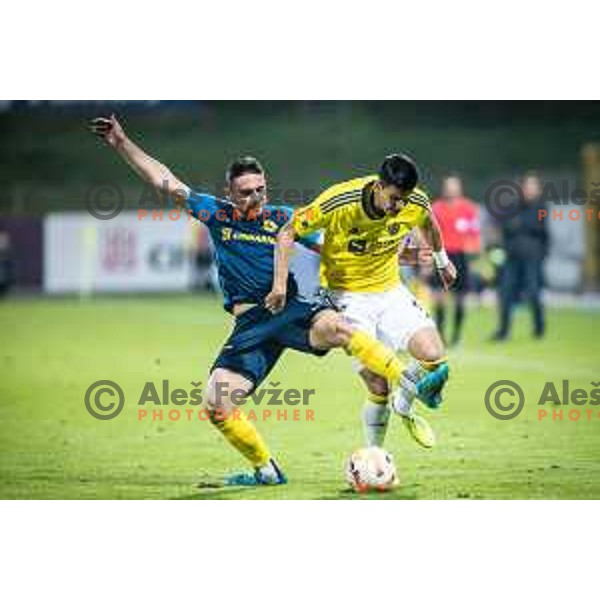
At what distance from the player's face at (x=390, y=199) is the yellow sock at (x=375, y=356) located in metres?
0.53

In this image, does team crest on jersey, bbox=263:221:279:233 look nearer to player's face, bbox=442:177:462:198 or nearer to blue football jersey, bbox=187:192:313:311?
blue football jersey, bbox=187:192:313:311

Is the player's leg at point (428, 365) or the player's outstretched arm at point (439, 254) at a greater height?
the player's outstretched arm at point (439, 254)

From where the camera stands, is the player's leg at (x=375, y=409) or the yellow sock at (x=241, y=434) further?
the player's leg at (x=375, y=409)

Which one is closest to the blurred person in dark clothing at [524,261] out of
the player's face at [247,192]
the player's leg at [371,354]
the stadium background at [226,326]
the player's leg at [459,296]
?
the stadium background at [226,326]

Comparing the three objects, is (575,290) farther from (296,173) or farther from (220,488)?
(220,488)

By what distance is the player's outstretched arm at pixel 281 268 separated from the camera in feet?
19.9

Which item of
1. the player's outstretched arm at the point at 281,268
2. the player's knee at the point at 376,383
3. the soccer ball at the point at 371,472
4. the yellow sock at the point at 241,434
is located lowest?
the soccer ball at the point at 371,472

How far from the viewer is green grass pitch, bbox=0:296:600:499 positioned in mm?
6594

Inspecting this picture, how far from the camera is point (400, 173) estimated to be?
20.4ft

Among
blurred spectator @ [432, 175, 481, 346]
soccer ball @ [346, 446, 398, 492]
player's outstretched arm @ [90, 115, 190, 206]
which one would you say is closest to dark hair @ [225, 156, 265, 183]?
player's outstretched arm @ [90, 115, 190, 206]

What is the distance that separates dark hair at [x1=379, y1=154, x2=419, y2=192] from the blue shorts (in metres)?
0.60

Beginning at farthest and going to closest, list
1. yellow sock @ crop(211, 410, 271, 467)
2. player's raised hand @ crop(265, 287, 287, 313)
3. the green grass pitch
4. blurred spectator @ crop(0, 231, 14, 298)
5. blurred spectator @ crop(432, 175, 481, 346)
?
blurred spectator @ crop(0, 231, 14, 298) < blurred spectator @ crop(432, 175, 481, 346) < the green grass pitch < yellow sock @ crop(211, 410, 271, 467) < player's raised hand @ crop(265, 287, 287, 313)

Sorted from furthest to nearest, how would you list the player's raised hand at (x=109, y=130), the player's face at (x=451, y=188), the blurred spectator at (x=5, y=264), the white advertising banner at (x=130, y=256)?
the white advertising banner at (x=130, y=256)
the blurred spectator at (x=5, y=264)
the player's face at (x=451, y=188)
the player's raised hand at (x=109, y=130)

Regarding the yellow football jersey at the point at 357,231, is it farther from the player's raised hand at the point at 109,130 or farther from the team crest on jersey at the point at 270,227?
the player's raised hand at the point at 109,130
